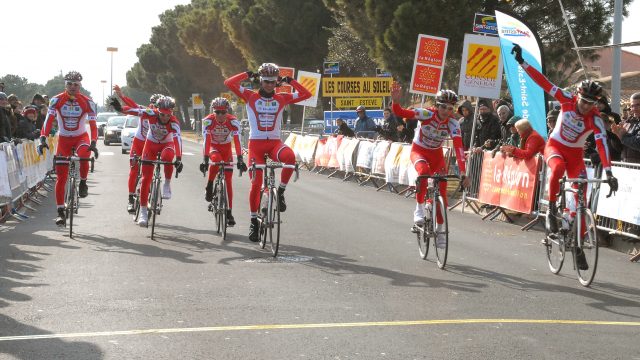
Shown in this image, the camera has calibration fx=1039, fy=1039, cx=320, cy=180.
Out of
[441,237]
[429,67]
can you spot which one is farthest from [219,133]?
[429,67]

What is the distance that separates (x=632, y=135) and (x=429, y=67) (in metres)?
10.7

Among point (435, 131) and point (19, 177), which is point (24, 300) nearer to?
point (435, 131)

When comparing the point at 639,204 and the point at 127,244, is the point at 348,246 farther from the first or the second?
the point at 639,204

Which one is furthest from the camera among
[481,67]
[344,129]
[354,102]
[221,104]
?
[354,102]

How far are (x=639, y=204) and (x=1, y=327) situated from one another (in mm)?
8021

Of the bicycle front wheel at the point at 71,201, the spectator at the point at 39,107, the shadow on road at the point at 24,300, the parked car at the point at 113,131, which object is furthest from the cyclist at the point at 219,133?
the parked car at the point at 113,131

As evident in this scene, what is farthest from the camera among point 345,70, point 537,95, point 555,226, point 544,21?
point 345,70

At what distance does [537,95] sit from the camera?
18.3 meters

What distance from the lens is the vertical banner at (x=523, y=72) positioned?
722 inches

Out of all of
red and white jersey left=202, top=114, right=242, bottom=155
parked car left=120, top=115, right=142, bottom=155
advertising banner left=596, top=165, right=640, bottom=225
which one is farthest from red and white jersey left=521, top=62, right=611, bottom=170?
parked car left=120, top=115, right=142, bottom=155

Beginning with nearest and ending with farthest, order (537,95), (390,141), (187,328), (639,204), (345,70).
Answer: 1. (187,328)
2. (639,204)
3. (537,95)
4. (390,141)
5. (345,70)

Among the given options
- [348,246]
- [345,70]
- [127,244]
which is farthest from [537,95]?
[345,70]

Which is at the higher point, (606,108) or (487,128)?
(606,108)

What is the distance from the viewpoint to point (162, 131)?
14.5m
